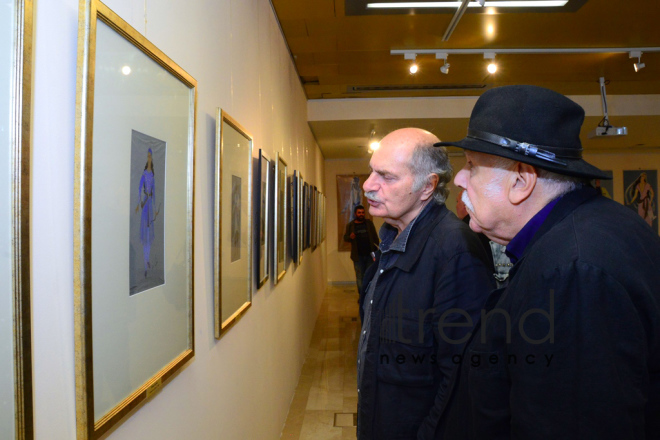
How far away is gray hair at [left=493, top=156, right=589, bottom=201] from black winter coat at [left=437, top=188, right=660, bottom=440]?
0.30ft

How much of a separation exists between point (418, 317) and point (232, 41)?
1711 mm

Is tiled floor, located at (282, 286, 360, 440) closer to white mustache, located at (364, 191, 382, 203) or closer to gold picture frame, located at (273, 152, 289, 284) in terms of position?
gold picture frame, located at (273, 152, 289, 284)

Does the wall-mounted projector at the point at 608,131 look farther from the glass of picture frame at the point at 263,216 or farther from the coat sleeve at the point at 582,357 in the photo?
the coat sleeve at the point at 582,357

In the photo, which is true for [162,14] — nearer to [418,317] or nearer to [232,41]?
[232,41]

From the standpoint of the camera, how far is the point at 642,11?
169 inches

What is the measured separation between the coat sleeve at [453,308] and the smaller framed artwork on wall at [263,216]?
155 centimetres

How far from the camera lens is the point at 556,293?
90cm

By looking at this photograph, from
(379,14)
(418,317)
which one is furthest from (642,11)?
(418,317)

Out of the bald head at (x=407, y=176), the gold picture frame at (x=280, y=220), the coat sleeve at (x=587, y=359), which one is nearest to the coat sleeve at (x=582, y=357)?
the coat sleeve at (x=587, y=359)

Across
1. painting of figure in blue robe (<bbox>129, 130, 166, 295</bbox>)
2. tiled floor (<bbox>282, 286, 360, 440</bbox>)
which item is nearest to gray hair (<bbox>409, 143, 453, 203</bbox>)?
painting of figure in blue robe (<bbox>129, 130, 166, 295</bbox>)

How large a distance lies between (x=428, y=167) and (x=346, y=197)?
11.4 m

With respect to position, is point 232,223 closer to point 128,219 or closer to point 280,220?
point 128,219

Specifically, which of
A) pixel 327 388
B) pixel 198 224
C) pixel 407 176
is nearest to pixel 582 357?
pixel 407 176

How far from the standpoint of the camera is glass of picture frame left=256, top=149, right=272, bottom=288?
3.03m
